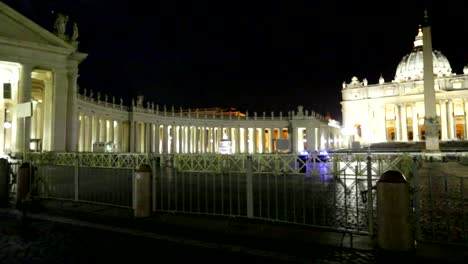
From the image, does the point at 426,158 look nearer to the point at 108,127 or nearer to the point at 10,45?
the point at 10,45

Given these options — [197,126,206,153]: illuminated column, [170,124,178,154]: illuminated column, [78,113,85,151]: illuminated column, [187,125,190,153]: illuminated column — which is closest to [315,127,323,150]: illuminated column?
[197,126,206,153]: illuminated column

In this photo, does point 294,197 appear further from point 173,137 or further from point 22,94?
point 173,137

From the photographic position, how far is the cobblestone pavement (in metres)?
7.17

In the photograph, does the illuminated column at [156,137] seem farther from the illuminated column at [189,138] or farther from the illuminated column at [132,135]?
the illuminated column at [189,138]

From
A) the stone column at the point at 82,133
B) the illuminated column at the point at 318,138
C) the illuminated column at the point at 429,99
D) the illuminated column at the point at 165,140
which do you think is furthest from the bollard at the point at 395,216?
the illuminated column at the point at 318,138

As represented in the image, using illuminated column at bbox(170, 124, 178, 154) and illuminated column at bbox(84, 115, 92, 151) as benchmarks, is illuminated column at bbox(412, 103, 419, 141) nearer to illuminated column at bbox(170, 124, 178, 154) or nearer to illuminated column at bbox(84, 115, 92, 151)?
illuminated column at bbox(170, 124, 178, 154)

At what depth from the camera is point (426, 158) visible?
3991 centimetres

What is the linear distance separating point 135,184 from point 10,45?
85.2ft

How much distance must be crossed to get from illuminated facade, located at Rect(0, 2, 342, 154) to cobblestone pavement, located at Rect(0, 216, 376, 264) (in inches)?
274

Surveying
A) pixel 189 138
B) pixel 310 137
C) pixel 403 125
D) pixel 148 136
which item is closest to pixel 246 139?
pixel 310 137

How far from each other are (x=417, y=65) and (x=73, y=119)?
113 m

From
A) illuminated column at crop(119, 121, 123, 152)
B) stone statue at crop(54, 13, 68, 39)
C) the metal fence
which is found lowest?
the metal fence

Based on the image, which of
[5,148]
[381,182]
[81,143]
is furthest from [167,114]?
[381,182]

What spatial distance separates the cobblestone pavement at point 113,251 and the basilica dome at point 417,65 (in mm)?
118923
